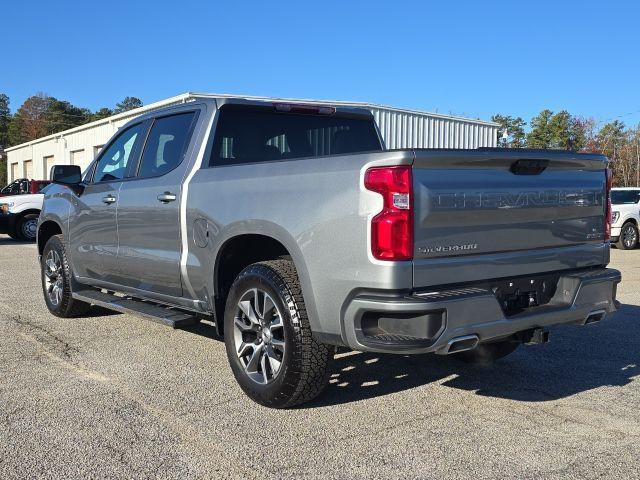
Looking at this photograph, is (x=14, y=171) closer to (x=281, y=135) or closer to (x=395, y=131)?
(x=395, y=131)

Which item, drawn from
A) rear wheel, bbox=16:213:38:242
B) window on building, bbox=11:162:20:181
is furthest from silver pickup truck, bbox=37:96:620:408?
window on building, bbox=11:162:20:181

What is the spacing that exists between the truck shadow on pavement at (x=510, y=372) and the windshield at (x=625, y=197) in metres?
11.9

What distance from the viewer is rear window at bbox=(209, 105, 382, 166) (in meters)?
4.85

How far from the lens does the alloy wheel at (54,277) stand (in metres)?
6.68

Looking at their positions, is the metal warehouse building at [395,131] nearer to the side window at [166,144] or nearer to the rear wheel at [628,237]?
the rear wheel at [628,237]

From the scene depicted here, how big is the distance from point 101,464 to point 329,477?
113cm

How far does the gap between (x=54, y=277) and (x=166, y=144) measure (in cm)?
255

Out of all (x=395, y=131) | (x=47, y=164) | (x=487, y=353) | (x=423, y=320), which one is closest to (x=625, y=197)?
(x=395, y=131)

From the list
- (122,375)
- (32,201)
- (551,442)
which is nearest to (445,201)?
(551,442)

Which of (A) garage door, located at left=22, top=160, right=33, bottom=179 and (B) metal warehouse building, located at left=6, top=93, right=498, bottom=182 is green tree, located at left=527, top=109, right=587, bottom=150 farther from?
(A) garage door, located at left=22, top=160, right=33, bottom=179

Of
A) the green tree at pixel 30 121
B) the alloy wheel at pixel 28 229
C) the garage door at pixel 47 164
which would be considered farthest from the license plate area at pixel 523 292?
the green tree at pixel 30 121

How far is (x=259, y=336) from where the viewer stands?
405 centimetres

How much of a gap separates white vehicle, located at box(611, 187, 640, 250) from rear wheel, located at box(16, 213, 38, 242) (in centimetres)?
1539

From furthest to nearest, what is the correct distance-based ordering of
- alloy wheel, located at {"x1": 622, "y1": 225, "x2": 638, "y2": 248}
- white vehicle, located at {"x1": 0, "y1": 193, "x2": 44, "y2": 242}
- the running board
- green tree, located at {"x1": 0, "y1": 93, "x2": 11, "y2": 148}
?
1. green tree, located at {"x1": 0, "y1": 93, "x2": 11, "y2": 148}
2. white vehicle, located at {"x1": 0, "y1": 193, "x2": 44, "y2": 242}
3. alloy wheel, located at {"x1": 622, "y1": 225, "x2": 638, "y2": 248}
4. the running board
